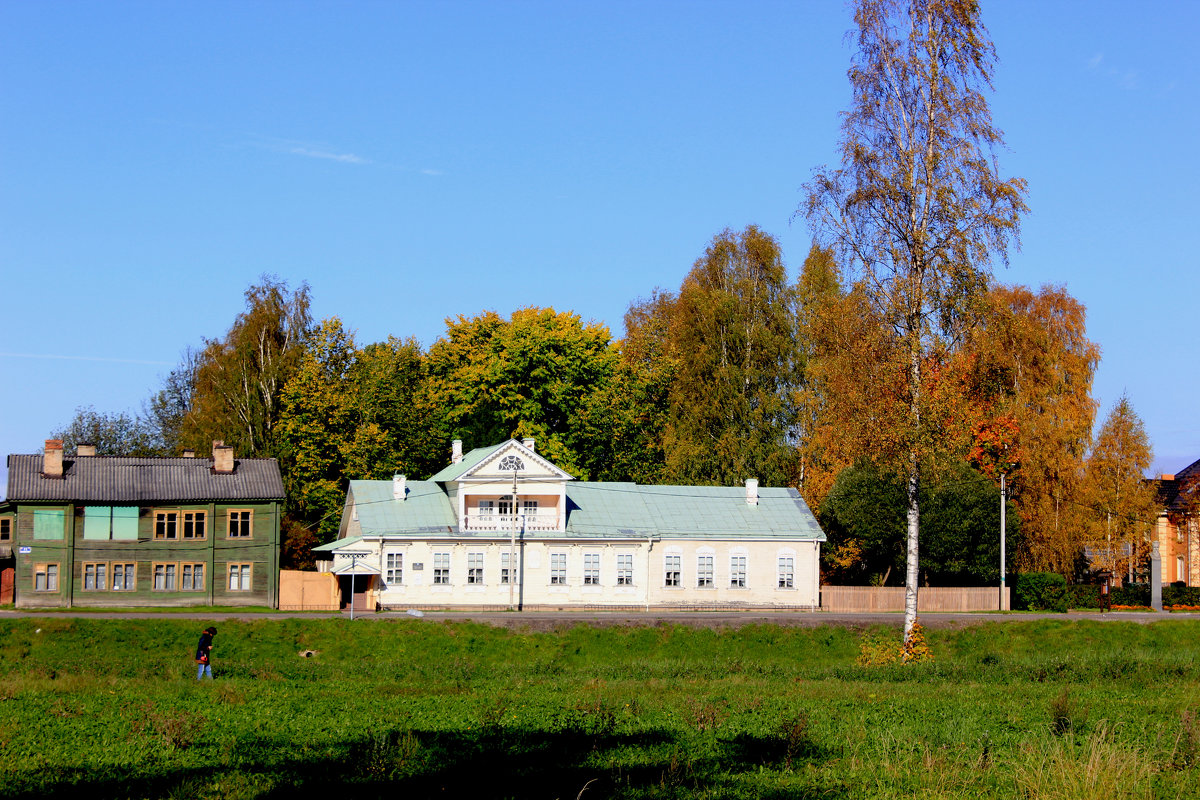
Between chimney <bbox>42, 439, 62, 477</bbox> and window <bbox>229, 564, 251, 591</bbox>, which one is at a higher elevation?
chimney <bbox>42, 439, 62, 477</bbox>

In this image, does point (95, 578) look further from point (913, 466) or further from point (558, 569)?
point (913, 466)

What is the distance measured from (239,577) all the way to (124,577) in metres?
4.52

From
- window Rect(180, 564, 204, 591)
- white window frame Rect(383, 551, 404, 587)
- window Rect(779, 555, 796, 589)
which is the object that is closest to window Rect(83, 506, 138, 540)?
window Rect(180, 564, 204, 591)

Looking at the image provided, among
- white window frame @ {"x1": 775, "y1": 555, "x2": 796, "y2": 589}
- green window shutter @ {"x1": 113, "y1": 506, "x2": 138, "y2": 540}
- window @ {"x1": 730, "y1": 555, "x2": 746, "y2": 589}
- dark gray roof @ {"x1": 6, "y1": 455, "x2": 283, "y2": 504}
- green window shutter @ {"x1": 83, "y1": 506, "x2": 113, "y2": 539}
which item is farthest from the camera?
white window frame @ {"x1": 775, "y1": 555, "x2": 796, "y2": 589}

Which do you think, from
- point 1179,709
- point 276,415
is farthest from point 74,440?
point 1179,709

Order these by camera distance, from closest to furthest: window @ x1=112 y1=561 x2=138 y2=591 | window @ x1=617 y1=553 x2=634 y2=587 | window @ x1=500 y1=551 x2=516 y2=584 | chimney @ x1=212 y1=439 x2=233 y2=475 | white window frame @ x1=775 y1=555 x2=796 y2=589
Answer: window @ x1=112 y1=561 x2=138 y2=591, chimney @ x1=212 y1=439 x2=233 y2=475, window @ x1=500 y1=551 x2=516 y2=584, window @ x1=617 y1=553 x2=634 y2=587, white window frame @ x1=775 y1=555 x2=796 y2=589

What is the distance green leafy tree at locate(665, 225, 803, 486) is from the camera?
63.8 meters

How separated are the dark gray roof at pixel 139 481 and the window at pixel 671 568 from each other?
17.1 m

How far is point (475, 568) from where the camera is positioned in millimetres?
50375

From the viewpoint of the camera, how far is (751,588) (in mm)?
52875

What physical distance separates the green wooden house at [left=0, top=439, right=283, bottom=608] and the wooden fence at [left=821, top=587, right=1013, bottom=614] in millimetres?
24866

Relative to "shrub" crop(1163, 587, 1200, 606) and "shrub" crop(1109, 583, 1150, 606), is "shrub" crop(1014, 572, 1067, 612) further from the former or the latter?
"shrub" crop(1163, 587, 1200, 606)

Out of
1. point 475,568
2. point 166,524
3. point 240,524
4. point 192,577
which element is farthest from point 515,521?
point 166,524

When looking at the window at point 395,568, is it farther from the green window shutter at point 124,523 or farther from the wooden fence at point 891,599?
the wooden fence at point 891,599
